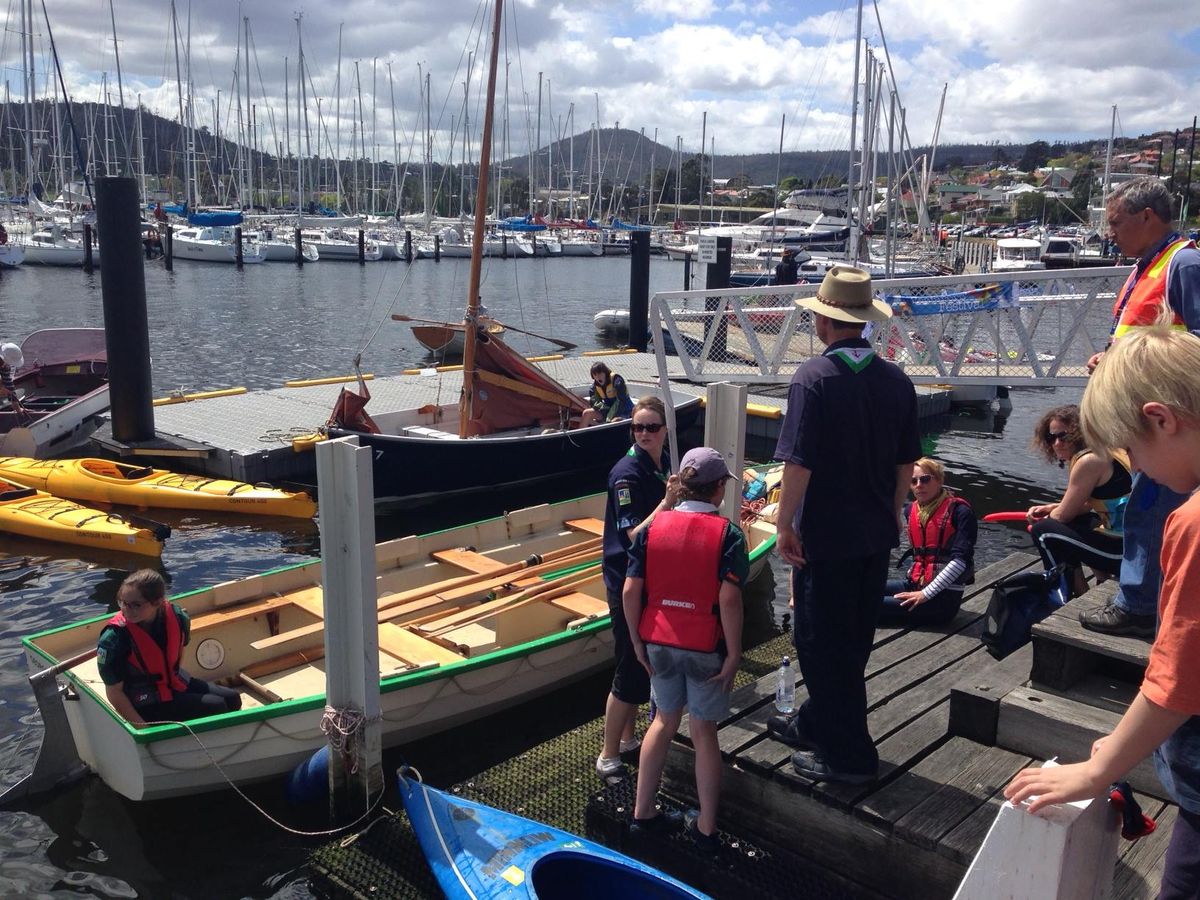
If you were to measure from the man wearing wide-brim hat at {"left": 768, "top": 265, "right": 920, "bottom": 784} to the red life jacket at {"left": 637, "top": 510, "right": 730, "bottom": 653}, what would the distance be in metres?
0.35

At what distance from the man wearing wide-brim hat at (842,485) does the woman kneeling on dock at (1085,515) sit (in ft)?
5.38

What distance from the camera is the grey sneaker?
4027 millimetres

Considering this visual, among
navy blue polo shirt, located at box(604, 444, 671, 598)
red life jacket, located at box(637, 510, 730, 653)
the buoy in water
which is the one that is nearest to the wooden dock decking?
red life jacket, located at box(637, 510, 730, 653)

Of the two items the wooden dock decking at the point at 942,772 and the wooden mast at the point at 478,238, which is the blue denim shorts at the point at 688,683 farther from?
the wooden mast at the point at 478,238

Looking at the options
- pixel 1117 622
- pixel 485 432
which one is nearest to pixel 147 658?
pixel 1117 622

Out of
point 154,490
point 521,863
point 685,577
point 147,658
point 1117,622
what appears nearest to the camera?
point 1117,622

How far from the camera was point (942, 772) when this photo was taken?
14.4 feet

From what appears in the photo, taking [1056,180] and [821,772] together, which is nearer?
[821,772]

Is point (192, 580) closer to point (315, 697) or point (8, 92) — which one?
point (315, 697)

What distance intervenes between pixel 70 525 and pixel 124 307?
386 centimetres

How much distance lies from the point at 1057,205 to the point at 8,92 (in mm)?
90983

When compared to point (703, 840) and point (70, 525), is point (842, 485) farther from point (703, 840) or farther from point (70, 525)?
point (70, 525)

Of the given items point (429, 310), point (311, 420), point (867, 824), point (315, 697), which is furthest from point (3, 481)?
point (429, 310)

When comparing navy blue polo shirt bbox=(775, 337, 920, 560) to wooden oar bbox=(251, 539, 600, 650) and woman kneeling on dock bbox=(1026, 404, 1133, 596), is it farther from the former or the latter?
wooden oar bbox=(251, 539, 600, 650)
